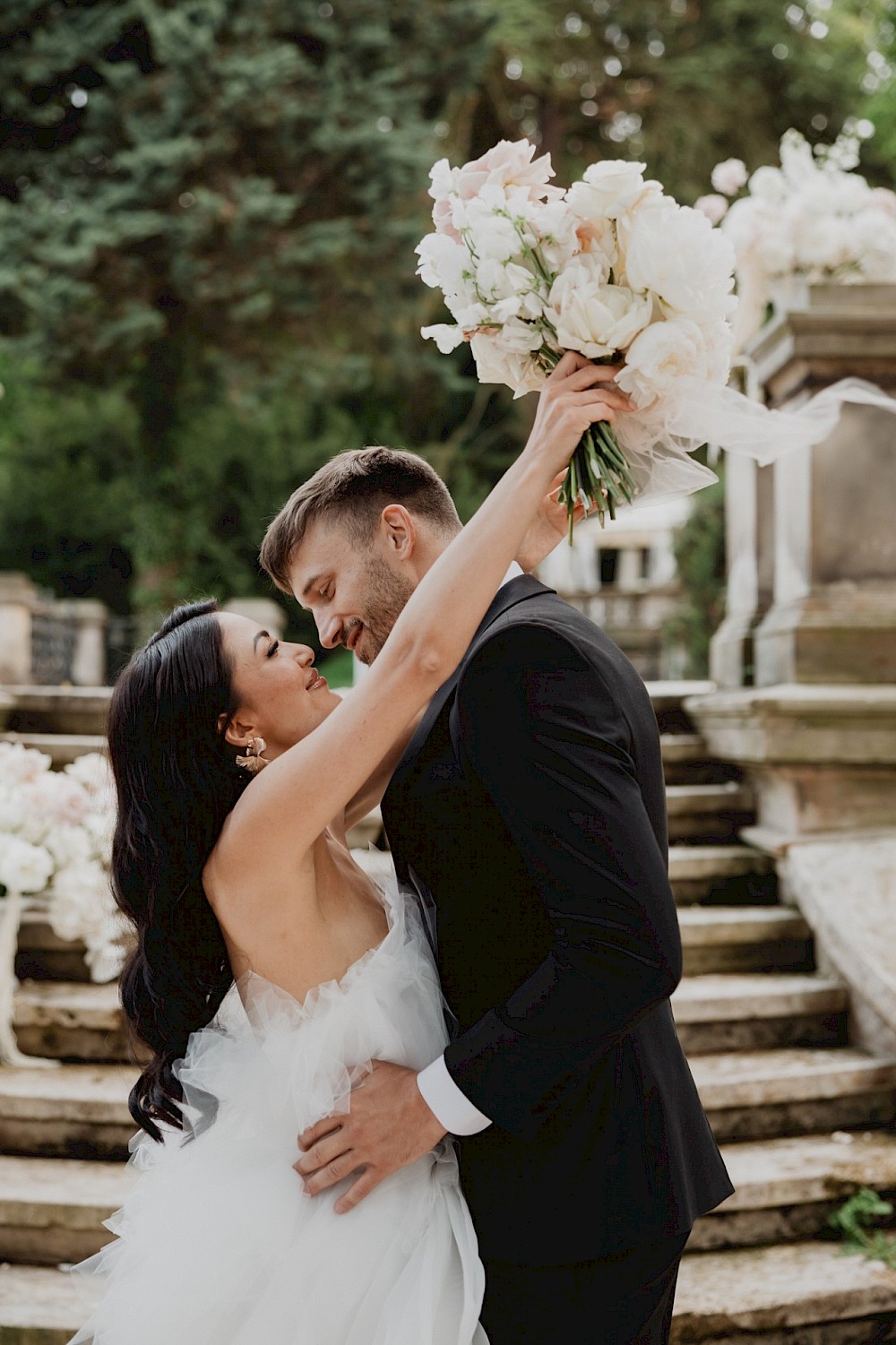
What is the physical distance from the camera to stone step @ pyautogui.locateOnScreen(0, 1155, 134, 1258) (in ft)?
12.1

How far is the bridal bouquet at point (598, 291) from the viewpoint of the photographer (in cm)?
168

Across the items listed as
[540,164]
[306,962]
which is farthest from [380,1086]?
[540,164]

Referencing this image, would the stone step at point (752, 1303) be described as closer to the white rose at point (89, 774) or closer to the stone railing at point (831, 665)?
the stone railing at point (831, 665)

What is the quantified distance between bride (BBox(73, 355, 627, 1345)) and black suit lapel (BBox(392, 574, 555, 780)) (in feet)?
0.28

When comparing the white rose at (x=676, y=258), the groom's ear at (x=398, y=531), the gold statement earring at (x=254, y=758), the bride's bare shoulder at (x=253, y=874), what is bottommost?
the bride's bare shoulder at (x=253, y=874)

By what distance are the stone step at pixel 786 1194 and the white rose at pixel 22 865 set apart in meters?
2.51

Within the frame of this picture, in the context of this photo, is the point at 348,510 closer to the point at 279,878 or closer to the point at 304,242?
the point at 279,878

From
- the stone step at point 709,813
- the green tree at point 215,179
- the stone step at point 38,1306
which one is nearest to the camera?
the stone step at point 38,1306

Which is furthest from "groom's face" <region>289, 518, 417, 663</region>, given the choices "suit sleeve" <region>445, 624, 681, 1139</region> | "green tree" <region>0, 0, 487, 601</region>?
"green tree" <region>0, 0, 487, 601</region>

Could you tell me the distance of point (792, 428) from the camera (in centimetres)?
207

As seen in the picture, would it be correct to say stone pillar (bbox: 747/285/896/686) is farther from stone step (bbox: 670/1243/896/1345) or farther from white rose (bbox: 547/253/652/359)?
white rose (bbox: 547/253/652/359)

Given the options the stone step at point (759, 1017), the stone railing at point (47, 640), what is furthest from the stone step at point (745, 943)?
the stone railing at point (47, 640)

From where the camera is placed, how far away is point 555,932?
5.43 ft

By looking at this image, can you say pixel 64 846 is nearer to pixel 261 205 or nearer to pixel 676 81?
pixel 261 205
